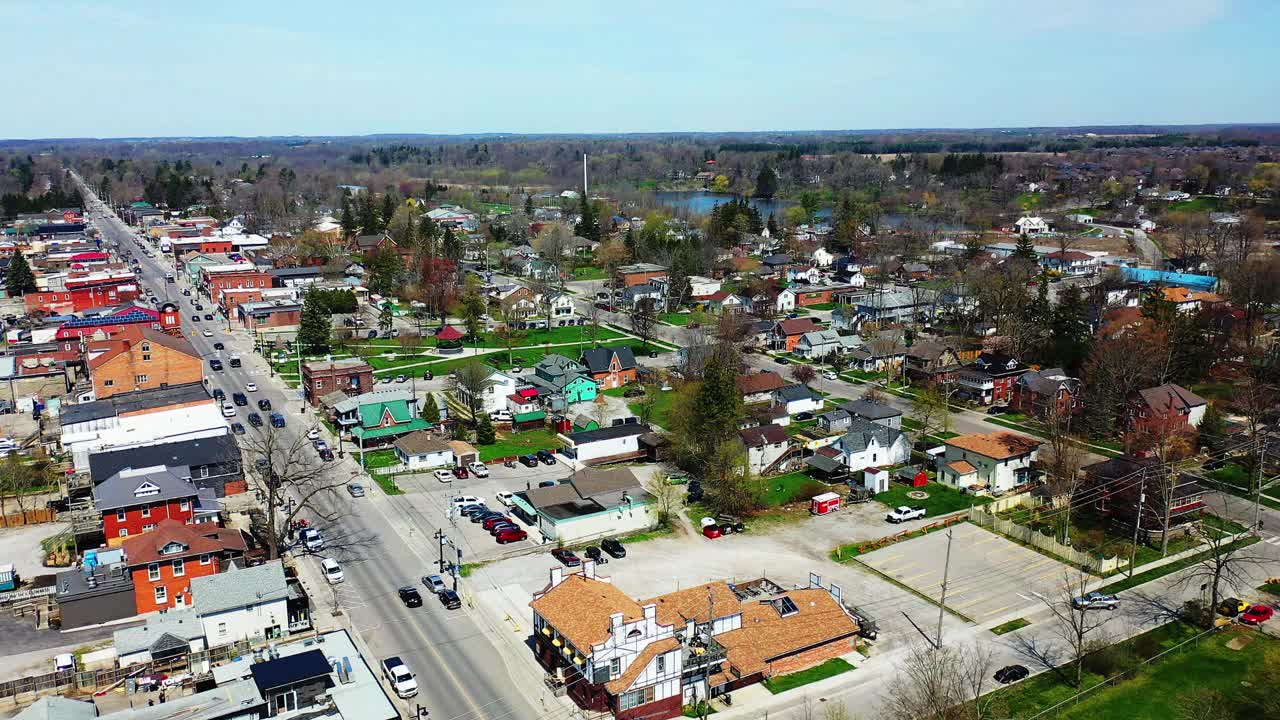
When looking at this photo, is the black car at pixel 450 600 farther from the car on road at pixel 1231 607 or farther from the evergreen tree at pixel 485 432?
the car on road at pixel 1231 607

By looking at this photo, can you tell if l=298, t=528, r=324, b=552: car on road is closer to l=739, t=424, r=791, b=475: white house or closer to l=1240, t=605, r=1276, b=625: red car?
l=739, t=424, r=791, b=475: white house

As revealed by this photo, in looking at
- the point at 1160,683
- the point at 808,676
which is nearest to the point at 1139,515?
the point at 1160,683

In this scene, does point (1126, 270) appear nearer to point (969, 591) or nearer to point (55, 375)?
point (969, 591)

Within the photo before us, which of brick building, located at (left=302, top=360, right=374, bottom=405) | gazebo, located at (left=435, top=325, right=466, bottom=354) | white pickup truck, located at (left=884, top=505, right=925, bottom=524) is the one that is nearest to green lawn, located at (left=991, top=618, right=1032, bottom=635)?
white pickup truck, located at (left=884, top=505, right=925, bottom=524)

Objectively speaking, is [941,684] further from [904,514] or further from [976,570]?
[904,514]

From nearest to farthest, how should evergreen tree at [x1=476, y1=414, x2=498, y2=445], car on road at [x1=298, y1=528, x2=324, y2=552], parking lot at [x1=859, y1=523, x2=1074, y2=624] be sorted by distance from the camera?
parking lot at [x1=859, y1=523, x2=1074, y2=624]
car on road at [x1=298, y1=528, x2=324, y2=552]
evergreen tree at [x1=476, y1=414, x2=498, y2=445]

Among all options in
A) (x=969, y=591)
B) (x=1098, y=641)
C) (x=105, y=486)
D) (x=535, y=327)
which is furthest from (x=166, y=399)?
(x=1098, y=641)
